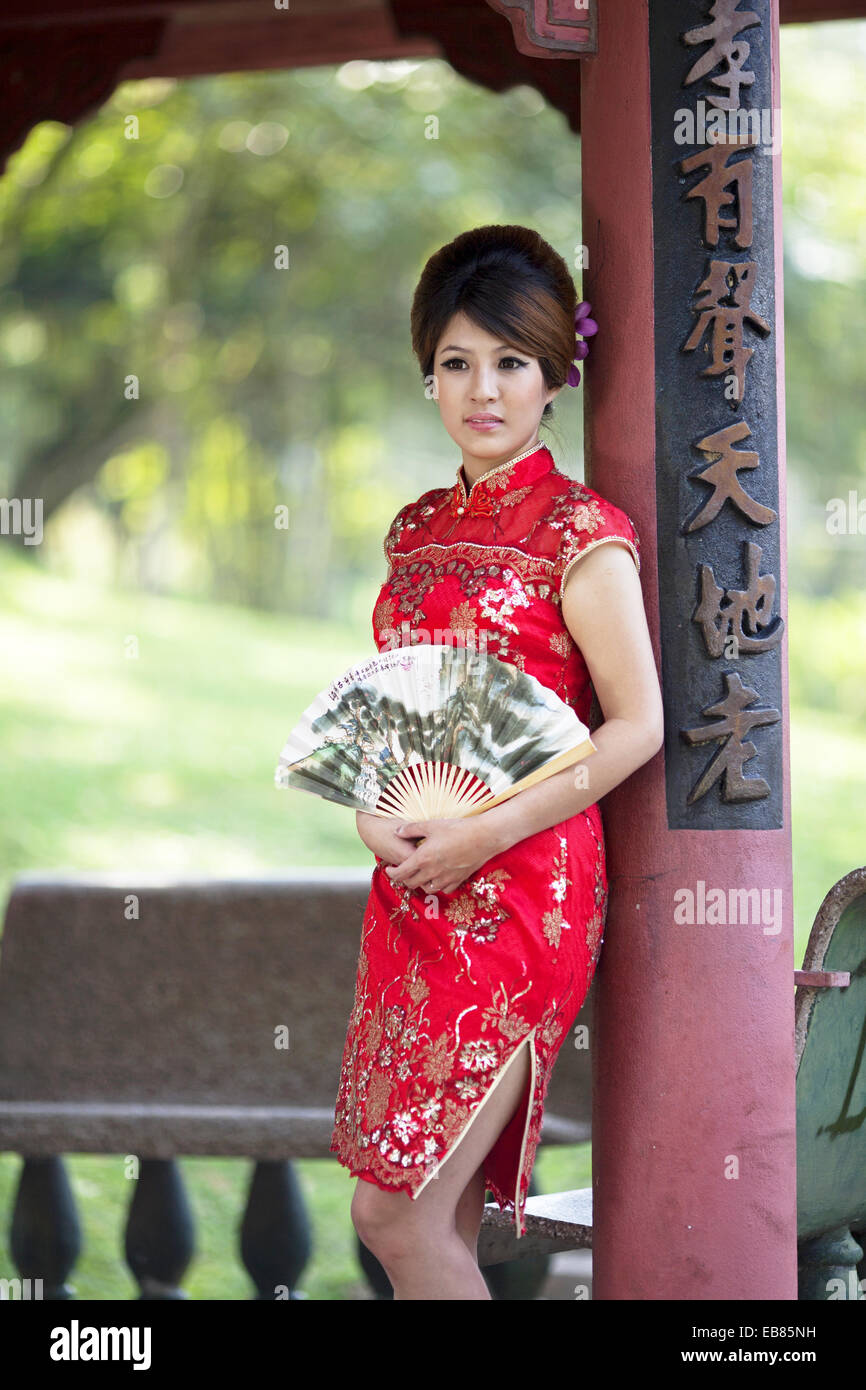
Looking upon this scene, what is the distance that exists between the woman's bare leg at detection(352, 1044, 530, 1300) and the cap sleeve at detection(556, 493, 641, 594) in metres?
0.81

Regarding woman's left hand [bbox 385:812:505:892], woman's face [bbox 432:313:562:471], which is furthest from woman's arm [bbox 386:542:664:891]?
woman's face [bbox 432:313:562:471]

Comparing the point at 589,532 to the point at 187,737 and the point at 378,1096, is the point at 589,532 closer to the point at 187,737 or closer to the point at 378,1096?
the point at 378,1096

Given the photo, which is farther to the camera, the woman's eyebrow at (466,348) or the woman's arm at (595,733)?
the woman's eyebrow at (466,348)

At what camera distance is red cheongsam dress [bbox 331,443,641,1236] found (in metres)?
2.53

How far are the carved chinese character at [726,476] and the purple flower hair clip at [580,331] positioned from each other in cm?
28

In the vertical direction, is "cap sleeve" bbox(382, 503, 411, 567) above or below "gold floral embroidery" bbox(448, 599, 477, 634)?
above

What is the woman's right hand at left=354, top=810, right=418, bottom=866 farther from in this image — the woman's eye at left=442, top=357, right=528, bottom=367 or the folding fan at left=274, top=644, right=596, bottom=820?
the woman's eye at left=442, top=357, right=528, bottom=367

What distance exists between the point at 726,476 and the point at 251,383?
1069 cm

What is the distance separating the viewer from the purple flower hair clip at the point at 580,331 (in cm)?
288

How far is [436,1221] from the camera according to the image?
2.54 metres

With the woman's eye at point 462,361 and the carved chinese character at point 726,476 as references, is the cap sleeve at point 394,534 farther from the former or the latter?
the carved chinese character at point 726,476

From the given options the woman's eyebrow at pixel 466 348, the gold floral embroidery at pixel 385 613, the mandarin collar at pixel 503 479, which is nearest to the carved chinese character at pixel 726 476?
the mandarin collar at pixel 503 479

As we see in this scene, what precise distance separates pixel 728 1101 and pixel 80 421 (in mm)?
11411

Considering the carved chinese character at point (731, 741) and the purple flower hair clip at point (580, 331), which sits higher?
the purple flower hair clip at point (580, 331)
